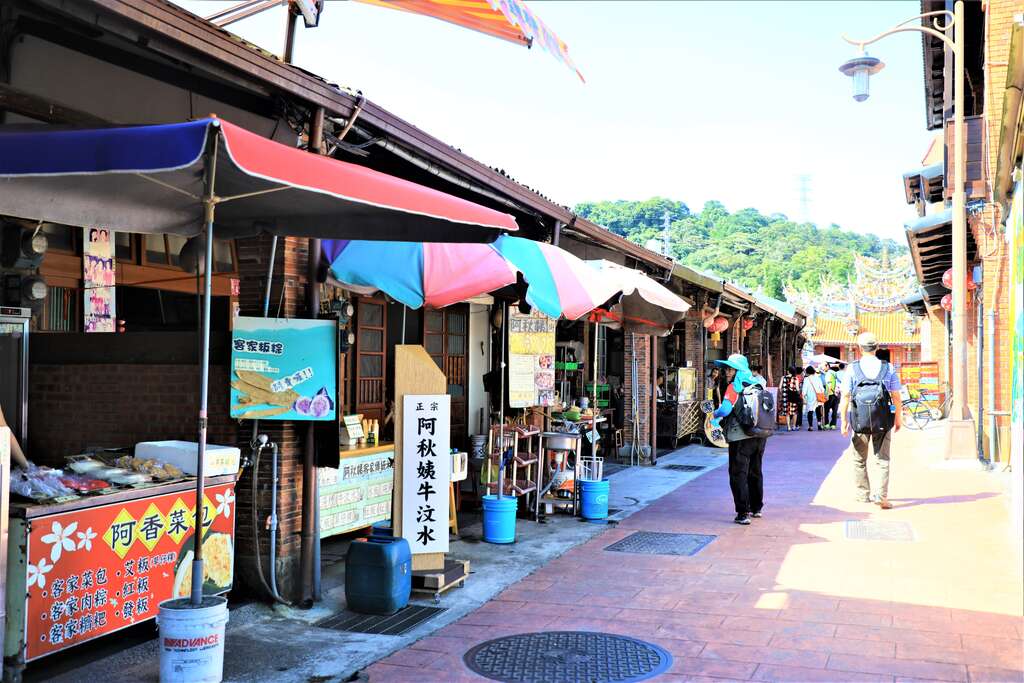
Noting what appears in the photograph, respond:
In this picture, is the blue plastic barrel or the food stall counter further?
the blue plastic barrel

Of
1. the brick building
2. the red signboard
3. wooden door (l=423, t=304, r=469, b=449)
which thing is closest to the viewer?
the red signboard

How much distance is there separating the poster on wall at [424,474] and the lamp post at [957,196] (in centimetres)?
1119

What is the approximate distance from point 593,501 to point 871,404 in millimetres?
3375

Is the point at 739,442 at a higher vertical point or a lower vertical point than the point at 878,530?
higher

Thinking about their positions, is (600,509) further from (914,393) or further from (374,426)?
(914,393)

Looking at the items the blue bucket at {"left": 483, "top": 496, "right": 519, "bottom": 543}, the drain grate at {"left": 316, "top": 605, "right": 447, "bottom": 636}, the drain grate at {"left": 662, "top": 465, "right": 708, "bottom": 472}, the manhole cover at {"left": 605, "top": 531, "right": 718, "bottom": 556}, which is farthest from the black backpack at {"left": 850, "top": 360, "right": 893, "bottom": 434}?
the drain grate at {"left": 316, "top": 605, "right": 447, "bottom": 636}

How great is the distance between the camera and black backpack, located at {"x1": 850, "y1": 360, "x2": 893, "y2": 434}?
10164 mm

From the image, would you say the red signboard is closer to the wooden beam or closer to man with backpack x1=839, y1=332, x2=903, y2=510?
the wooden beam

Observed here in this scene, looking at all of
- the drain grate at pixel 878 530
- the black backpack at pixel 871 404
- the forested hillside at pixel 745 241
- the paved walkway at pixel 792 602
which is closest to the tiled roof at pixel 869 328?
the forested hillside at pixel 745 241

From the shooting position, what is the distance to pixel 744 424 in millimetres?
9680

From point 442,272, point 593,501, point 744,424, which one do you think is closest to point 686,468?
point 593,501

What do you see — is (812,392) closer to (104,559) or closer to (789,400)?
(789,400)

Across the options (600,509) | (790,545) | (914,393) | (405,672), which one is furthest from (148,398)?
(914,393)

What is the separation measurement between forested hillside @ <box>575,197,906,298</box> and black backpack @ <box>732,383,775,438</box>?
64.5 metres
